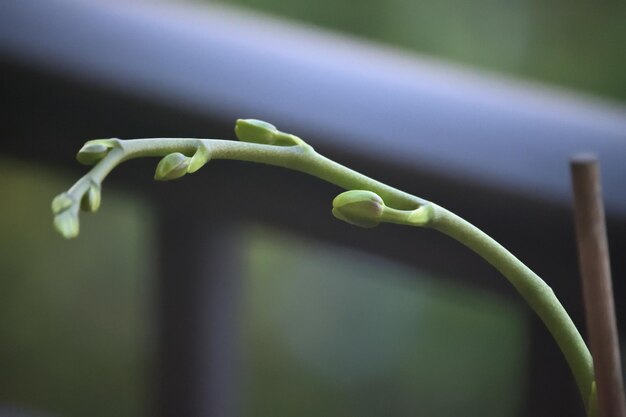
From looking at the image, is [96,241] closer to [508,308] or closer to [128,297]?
[128,297]

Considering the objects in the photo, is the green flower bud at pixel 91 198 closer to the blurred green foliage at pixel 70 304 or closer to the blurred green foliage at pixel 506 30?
the blurred green foliage at pixel 70 304

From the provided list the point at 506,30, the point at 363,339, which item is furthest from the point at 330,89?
the point at 506,30

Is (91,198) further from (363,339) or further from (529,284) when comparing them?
(363,339)

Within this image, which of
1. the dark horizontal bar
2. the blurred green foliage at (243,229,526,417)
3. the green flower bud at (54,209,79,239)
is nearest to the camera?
the green flower bud at (54,209,79,239)

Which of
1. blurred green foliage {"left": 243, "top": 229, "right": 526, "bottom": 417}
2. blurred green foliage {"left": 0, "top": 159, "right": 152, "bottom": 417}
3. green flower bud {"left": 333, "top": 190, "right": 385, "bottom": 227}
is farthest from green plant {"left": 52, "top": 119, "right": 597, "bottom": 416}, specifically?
blurred green foliage {"left": 0, "top": 159, "right": 152, "bottom": 417}

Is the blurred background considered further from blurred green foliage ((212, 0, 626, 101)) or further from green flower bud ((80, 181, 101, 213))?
green flower bud ((80, 181, 101, 213))

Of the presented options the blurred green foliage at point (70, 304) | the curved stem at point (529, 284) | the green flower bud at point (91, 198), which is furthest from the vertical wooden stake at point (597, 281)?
the blurred green foliage at point (70, 304)
